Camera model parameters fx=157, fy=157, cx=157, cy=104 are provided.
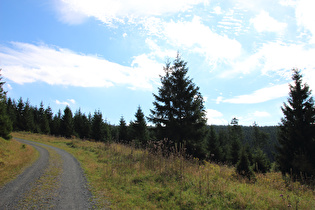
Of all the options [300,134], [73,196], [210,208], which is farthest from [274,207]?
[300,134]

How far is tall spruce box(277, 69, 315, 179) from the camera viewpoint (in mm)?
15922

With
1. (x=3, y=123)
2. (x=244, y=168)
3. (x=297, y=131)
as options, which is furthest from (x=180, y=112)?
(x=3, y=123)

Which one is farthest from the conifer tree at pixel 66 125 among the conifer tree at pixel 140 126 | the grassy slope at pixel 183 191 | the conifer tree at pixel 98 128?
the grassy slope at pixel 183 191

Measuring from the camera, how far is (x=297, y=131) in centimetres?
1688

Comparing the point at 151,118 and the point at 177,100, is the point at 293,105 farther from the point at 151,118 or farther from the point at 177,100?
the point at 151,118

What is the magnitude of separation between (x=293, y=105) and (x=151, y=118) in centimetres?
1649

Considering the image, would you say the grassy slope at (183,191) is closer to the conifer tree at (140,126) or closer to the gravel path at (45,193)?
the gravel path at (45,193)

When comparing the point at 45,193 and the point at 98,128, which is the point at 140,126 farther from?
the point at 45,193

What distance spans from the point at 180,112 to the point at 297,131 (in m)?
12.7

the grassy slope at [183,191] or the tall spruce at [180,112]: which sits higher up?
the tall spruce at [180,112]

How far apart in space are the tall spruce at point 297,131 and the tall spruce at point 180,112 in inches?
375

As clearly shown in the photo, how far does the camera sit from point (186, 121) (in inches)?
651

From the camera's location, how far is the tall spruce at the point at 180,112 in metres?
16.2

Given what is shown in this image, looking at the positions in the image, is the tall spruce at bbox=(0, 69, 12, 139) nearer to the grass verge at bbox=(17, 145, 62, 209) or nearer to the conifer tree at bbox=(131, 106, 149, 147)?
the grass verge at bbox=(17, 145, 62, 209)
